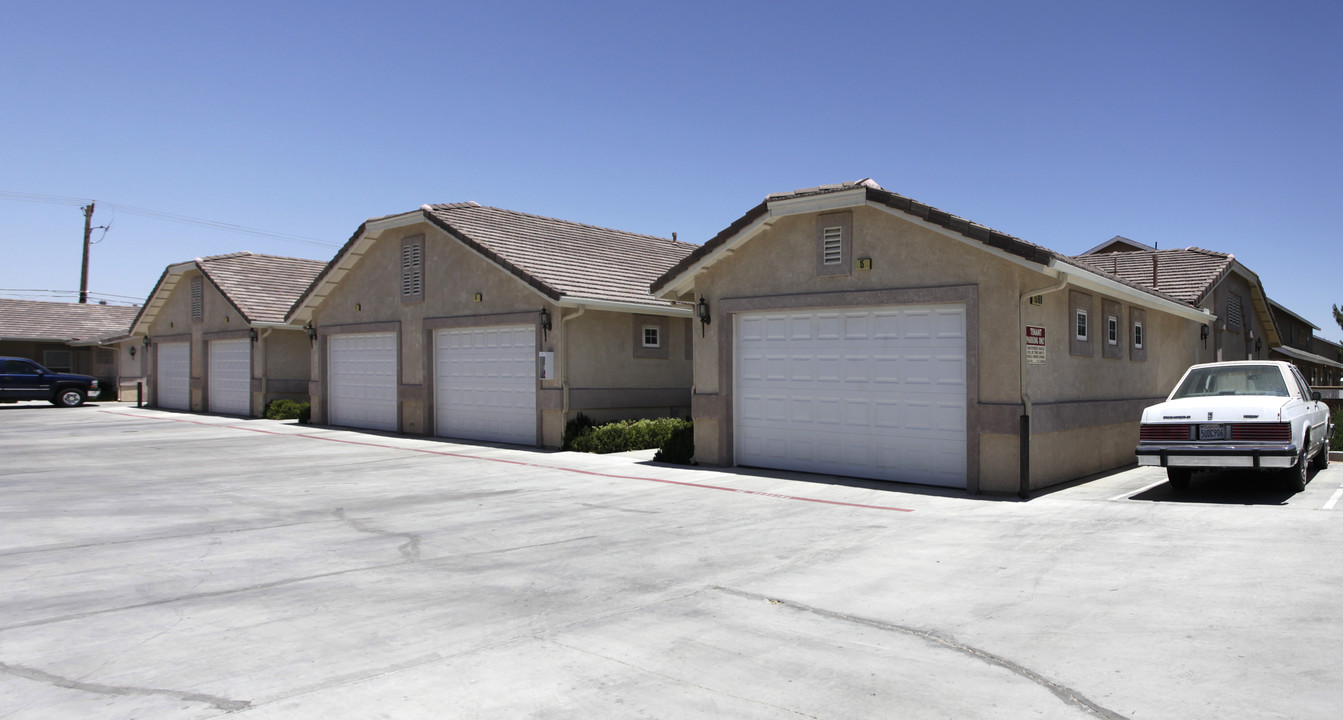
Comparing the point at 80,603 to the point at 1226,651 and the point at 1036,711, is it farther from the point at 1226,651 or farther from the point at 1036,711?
the point at 1226,651

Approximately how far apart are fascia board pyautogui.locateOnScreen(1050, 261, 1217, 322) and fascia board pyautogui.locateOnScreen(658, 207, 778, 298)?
4310 mm

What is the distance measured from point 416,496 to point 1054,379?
8821 mm

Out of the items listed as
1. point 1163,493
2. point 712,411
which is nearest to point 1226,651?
point 1163,493

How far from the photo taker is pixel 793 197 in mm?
13547

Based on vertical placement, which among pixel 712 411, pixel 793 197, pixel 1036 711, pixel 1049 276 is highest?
pixel 793 197

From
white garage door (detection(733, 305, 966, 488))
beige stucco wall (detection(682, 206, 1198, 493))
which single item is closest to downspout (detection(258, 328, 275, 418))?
beige stucco wall (detection(682, 206, 1198, 493))

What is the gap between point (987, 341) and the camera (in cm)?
1214

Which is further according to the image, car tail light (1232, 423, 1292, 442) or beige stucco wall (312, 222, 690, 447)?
beige stucco wall (312, 222, 690, 447)

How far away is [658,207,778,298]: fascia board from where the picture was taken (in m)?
14.2

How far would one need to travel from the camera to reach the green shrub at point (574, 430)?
18.1m

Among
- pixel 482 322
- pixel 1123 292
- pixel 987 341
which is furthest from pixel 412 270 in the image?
pixel 1123 292

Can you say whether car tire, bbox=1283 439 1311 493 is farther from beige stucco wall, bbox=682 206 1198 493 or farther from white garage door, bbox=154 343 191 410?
white garage door, bbox=154 343 191 410

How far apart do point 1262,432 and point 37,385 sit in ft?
124

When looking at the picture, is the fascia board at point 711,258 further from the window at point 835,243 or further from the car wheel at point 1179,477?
the car wheel at point 1179,477
